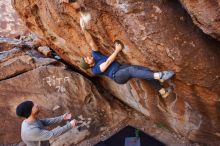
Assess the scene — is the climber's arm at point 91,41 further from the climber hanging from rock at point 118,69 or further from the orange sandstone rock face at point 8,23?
the orange sandstone rock face at point 8,23

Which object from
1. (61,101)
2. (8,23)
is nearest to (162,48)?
(61,101)

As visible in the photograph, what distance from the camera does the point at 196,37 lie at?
5332mm

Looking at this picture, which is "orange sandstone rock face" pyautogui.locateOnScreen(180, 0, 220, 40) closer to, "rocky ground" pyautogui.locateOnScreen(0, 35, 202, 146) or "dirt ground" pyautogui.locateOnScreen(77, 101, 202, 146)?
"dirt ground" pyautogui.locateOnScreen(77, 101, 202, 146)

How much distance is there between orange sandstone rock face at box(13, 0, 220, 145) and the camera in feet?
17.4

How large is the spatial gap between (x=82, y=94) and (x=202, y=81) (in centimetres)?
364

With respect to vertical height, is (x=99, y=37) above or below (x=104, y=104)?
above

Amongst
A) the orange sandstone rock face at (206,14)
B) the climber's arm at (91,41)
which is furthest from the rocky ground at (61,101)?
the orange sandstone rock face at (206,14)

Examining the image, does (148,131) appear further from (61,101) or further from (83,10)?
(83,10)

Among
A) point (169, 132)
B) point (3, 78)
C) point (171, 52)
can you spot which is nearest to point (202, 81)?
point (171, 52)

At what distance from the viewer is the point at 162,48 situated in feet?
17.8

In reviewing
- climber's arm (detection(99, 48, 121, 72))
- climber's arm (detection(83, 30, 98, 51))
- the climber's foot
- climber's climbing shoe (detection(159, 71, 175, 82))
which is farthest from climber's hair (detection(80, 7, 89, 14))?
the climber's foot

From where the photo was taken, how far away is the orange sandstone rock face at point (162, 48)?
17.4 feet

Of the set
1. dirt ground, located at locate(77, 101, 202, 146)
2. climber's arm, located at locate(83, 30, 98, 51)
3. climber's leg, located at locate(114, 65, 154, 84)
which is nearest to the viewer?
climber's leg, located at locate(114, 65, 154, 84)

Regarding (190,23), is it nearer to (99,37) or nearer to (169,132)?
(99,37)
